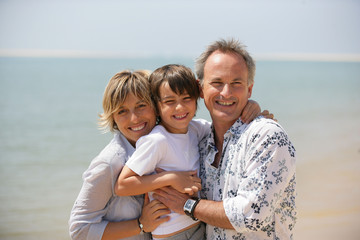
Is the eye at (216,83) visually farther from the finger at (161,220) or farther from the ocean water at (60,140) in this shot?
the ocean water at (60,140)

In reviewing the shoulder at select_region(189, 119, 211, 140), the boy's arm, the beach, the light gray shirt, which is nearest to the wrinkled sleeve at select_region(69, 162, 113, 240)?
the light gray shirt

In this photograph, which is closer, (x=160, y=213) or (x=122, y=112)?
(x=160, y=213)

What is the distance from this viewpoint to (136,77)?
3062 millimetres

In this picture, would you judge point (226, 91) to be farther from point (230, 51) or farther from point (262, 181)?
point (262, 181)

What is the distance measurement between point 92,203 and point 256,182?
1262 mm

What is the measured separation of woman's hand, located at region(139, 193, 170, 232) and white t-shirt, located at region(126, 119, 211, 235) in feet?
0.15

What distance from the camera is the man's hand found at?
107 inches

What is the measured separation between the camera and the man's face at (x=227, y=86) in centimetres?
281

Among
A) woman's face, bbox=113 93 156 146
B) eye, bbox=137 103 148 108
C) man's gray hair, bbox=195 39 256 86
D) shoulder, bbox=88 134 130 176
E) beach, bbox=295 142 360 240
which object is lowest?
beach, bbox=295 142 360 240

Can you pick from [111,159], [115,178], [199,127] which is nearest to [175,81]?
[199,127]

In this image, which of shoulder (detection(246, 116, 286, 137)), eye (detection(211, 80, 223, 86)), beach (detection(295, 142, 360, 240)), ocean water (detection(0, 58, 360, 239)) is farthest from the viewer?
ocean water (detection(0, 58, 360, 239))

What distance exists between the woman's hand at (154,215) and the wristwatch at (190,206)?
193 millimetres

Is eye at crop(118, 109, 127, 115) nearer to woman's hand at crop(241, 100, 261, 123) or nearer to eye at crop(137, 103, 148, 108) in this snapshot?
eye at crop(137, 103, 148, 108)

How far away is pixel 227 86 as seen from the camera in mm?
2807
